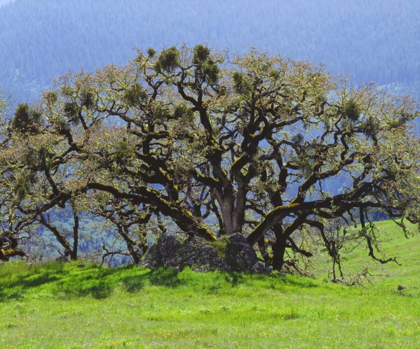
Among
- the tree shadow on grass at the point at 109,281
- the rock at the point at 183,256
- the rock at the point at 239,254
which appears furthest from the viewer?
the rock at the point at 239,254

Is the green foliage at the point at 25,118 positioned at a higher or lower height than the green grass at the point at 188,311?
higher

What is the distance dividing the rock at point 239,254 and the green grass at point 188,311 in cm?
158

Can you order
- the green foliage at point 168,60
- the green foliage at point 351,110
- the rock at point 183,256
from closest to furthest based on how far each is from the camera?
the rock at point 183,256 → the green foliage at point 351,110 → the green foliage at point 168,60

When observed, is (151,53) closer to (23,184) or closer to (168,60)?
(168,60)

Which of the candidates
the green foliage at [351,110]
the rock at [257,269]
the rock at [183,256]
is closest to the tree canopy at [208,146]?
the green foliage at [351,110]

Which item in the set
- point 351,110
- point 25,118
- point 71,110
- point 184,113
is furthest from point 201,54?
point 25,118

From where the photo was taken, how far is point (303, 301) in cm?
2378

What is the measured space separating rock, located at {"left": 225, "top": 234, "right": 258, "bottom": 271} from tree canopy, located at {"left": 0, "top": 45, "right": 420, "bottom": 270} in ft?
11.2

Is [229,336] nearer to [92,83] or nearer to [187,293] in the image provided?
[187,293]

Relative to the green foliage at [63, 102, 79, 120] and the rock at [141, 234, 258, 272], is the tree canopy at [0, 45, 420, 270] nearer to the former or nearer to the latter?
the green foliage at [63, 102, 79, 120]

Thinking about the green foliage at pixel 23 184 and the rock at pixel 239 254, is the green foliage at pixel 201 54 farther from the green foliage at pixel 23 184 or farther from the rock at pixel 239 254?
the green foliage at pixel 23 184

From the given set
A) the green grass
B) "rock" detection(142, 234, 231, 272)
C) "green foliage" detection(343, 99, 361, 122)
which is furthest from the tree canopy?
the green grass

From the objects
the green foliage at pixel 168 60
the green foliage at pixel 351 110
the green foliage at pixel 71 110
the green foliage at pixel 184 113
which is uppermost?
the green foliage at pixel 168 60

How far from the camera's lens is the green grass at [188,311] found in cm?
1578
